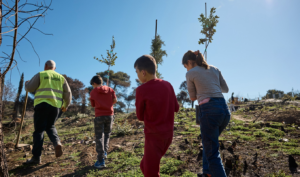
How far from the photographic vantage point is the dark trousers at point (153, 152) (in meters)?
1.67

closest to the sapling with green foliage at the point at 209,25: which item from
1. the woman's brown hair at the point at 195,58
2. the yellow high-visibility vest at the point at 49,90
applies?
the woman's brown hair at the point at 195,58

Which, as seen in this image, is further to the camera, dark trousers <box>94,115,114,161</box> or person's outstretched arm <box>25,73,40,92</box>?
person's outstretched arm <box>25,73,40,92</box>

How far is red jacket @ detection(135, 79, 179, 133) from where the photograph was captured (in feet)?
5.73

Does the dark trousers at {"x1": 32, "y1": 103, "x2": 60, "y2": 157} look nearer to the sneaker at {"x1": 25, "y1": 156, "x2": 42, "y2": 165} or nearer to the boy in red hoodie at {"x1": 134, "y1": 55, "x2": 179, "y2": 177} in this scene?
the sneaker at {"x1": 25, "y1": 156, "x2": 42, "y2": 165}

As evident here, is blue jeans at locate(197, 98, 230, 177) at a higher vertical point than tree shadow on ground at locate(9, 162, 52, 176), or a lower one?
higher

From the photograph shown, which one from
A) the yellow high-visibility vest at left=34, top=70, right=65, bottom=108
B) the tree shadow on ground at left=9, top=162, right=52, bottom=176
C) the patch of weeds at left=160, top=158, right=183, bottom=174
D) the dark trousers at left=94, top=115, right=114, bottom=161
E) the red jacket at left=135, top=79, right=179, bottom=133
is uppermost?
the yellow high-visibility vest at left=34, top=70, right=65, bottom=108

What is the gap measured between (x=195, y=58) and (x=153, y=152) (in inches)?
57.6

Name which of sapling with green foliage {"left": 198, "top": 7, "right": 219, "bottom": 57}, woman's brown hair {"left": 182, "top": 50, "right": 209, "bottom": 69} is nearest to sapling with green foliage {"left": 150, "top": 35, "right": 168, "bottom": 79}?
sapling with green foliage {"left": 198, "top": 7, "right": 219, "bottom": 57}

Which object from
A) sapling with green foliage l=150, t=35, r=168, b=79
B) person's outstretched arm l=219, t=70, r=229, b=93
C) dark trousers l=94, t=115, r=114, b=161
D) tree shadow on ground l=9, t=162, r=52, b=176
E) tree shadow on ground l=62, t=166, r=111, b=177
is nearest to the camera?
person's outstretched arm l=219, t=70, r=229, b=93

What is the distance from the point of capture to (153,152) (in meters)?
1.68

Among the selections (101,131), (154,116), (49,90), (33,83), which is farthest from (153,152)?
(33,83)

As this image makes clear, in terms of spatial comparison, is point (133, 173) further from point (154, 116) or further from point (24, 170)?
point (24, 170)

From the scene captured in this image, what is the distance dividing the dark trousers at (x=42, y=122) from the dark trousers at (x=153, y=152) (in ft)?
8.51

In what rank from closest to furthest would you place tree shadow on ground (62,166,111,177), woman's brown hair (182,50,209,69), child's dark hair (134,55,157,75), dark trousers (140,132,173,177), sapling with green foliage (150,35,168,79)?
1. dark trousers (140,132,173,177)
2. child's dark hair (134,55,157,75)
3. woman's brown hair (182,50,209,69)
4. tree shadow on ground (62,166,111,177)
5. sapling with green foliage (150,35,168,79)
